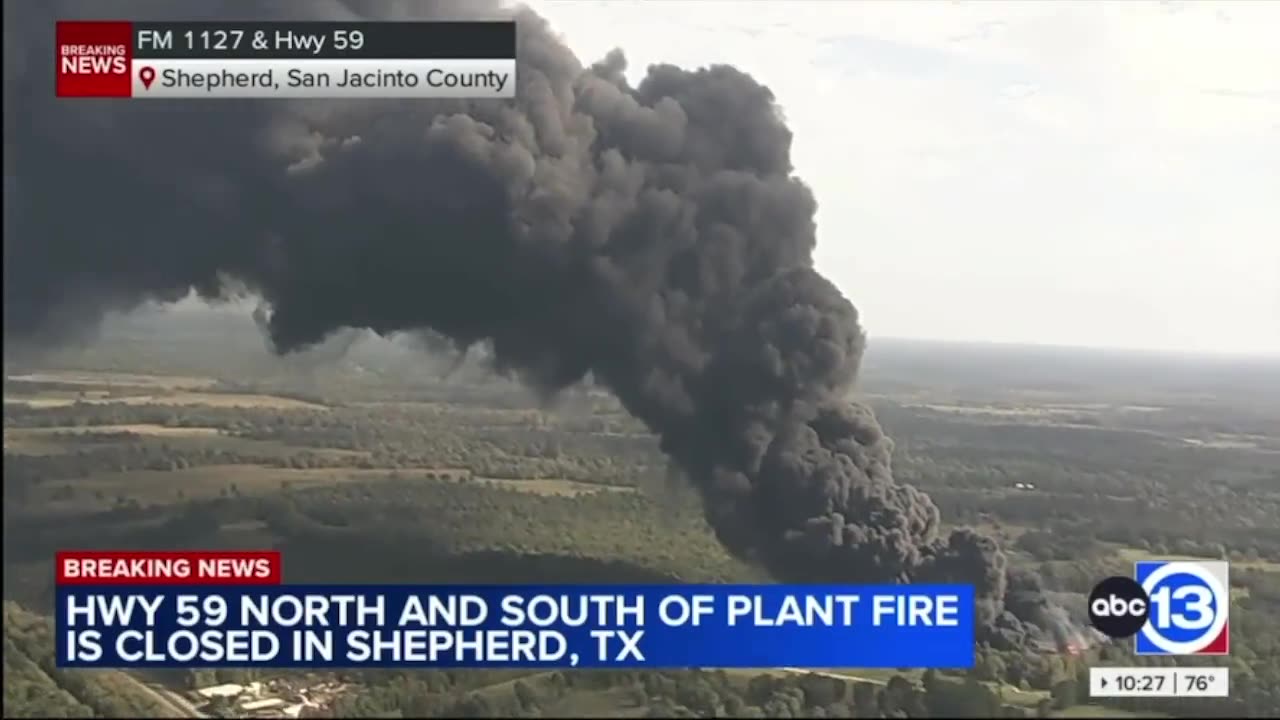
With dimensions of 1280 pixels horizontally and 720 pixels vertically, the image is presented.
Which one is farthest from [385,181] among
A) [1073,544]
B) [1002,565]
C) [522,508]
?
[1073,544]

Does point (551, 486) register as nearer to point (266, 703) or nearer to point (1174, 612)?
point (266, 703)

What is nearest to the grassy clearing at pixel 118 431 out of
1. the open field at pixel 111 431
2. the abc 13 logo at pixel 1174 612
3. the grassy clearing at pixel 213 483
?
the open field at pixel 111 431

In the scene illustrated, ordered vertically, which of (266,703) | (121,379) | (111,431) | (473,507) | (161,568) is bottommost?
(266,703)

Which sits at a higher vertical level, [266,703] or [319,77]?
[319,77]

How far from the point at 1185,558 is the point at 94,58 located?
77.4ft

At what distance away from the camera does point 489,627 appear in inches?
679

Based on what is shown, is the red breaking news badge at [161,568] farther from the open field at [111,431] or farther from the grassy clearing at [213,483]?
the open field at [111,431]

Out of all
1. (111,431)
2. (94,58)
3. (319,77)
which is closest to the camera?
(319,77)

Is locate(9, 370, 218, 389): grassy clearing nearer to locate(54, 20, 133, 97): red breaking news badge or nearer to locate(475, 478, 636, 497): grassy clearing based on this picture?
locate(54, 20, 133, 97): red breaking news badge

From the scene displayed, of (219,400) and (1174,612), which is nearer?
(1174,612)

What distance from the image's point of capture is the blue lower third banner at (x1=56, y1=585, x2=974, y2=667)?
672 inches

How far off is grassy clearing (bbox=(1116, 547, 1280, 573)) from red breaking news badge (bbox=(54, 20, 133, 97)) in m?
21.0

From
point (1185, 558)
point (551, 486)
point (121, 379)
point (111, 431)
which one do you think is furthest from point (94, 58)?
point (1185, 558)

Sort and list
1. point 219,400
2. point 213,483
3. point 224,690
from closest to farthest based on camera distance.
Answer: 1. point 224,690
2. point 213,483
3. point 219,400
